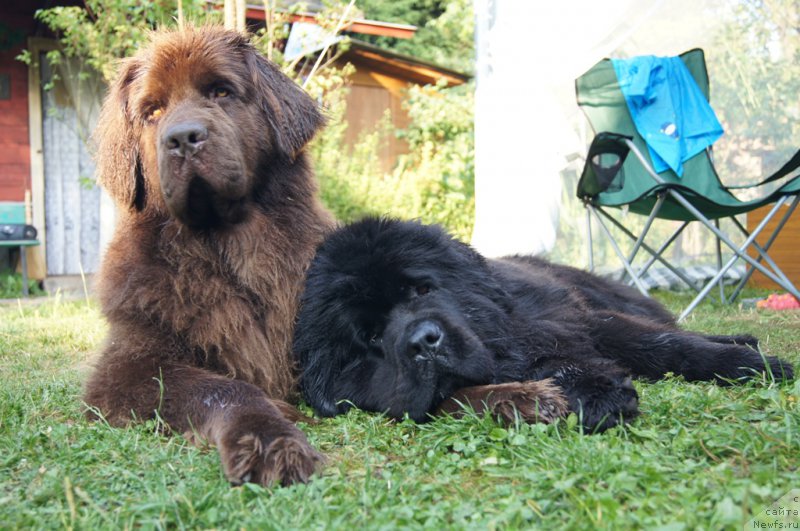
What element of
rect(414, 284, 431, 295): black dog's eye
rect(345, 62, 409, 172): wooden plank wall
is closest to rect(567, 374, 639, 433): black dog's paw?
rect(414, 284, 431, 295): black dog's eye

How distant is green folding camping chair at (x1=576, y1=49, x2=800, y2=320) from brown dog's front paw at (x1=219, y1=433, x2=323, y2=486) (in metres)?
3.29

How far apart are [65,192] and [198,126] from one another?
26.4 feet

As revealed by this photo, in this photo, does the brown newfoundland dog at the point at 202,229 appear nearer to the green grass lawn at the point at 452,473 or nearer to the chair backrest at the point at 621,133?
the green grass lawn at the point at 452,473

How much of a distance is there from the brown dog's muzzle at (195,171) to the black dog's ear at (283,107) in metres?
0.31

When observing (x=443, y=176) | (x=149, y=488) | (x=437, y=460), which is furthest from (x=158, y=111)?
(x=443, y=176)

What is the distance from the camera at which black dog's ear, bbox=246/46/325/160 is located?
110 inches

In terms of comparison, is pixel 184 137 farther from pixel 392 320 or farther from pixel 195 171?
pixel 392 320

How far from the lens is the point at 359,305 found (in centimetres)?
248

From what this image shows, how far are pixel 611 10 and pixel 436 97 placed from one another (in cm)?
521

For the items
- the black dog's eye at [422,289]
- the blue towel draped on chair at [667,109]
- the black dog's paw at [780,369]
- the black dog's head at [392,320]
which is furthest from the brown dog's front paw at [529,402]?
the blue towel draped on chair at [667,109]

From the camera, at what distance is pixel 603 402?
2119 millimetres

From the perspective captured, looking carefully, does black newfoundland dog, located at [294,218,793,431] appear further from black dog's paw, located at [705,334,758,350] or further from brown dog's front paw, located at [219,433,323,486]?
brown dog's front paw, located at [219,433,323,486]

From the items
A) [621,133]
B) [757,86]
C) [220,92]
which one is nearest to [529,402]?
[220,92]

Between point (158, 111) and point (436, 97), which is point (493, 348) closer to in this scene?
point (158, 111)
